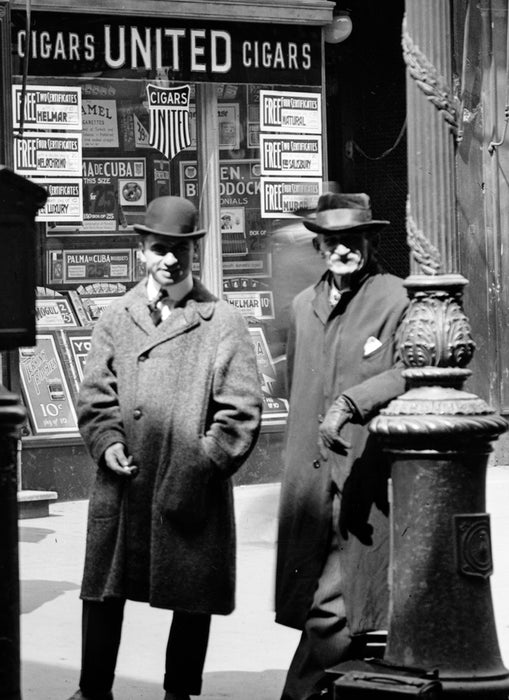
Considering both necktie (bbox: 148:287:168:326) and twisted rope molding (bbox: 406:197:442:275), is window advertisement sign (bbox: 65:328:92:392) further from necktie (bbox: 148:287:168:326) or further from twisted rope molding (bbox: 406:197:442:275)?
twisted rope molding (bbox: 406:197:442:275)

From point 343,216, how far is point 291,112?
20.7ft

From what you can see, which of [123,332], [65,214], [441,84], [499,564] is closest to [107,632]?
[123,332]

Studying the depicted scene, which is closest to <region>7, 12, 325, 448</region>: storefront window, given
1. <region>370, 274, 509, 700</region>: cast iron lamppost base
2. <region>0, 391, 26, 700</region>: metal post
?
<region>370, 274, 509, 700</region>: cast iron lamppost base

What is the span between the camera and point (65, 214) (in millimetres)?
11367

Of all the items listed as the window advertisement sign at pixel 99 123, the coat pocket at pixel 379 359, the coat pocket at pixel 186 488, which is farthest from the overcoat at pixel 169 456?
the window advertisement sign at pixel 99 123

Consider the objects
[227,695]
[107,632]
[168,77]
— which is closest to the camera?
[107,632]

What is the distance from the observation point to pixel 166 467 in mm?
5629

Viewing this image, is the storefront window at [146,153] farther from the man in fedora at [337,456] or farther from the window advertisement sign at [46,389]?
the man in fedora at [337,456]

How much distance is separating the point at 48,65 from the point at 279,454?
3.29m

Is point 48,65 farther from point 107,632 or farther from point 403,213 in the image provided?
point 107,632

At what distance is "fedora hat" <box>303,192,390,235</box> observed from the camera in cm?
593

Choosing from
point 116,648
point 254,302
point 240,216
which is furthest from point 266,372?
point 116,648

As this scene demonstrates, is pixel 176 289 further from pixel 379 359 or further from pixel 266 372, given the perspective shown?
pixel 266 372

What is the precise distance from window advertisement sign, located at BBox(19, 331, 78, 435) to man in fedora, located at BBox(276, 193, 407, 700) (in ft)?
17.4
